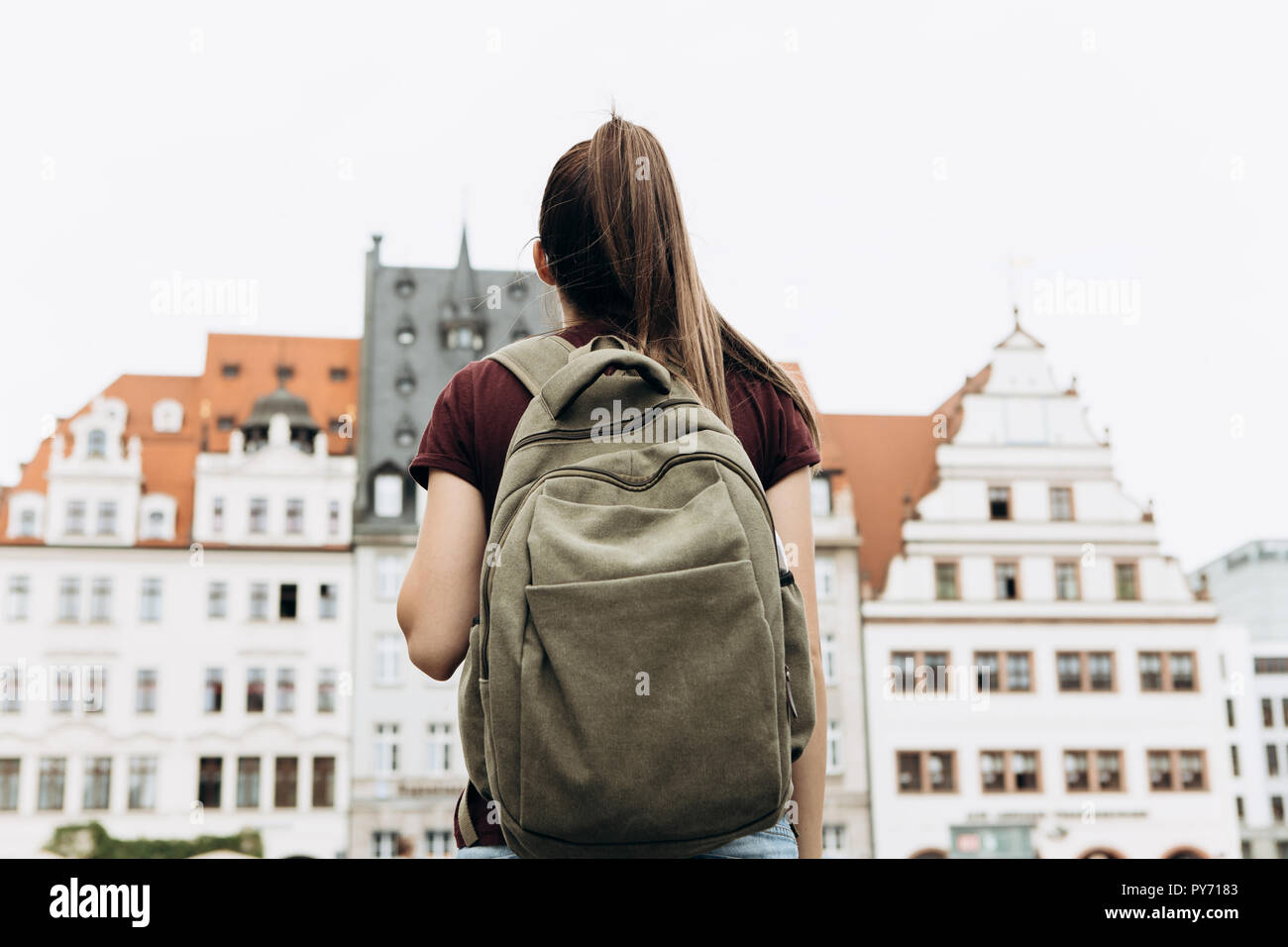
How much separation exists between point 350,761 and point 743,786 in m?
25.0

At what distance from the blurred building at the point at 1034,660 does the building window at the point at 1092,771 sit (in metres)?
0.03

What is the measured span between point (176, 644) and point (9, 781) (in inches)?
144

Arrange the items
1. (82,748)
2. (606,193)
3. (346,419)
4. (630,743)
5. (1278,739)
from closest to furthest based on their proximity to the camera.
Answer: (630,743)
(606,193)
(82,748)
(346,419)
(1278,739)

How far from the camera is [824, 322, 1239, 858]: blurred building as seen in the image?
80.6 feet

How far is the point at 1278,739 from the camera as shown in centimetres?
3947

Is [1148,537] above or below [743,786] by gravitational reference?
above

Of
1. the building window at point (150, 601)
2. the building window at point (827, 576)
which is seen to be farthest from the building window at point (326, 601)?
the building window at point (827, 576)

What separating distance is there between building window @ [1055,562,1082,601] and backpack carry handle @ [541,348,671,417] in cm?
2577

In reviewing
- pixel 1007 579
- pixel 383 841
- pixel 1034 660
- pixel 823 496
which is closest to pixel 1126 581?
pixel 1007 579

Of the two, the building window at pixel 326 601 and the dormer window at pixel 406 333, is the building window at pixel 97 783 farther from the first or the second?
the dormer window at pixel 406 333

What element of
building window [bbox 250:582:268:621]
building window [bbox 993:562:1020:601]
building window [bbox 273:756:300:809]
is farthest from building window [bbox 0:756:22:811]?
building window [bbox 993:562:1020:601]

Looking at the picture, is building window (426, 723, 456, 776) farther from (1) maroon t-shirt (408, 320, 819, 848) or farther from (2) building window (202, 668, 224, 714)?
(1) maroon t-shirt (408, 320, 819, 848)
